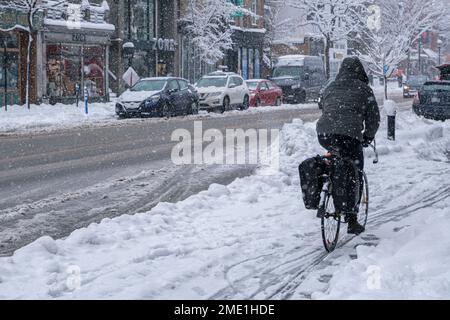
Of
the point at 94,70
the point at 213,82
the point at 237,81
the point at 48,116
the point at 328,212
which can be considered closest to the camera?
the point at 328,212

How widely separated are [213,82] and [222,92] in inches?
61.8

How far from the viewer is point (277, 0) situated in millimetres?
63688

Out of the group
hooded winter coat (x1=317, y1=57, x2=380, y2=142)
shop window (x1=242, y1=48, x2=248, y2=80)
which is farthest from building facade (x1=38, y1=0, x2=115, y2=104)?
hooded winter coat (x1=317, y1=57, x2=380, y2=142)

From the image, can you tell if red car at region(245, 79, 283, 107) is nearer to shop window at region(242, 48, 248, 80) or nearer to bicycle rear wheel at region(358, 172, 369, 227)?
shop window at region(242, 48, 248, 80)

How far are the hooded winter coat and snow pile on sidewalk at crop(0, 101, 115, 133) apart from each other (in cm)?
1526

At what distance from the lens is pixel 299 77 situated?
134ft

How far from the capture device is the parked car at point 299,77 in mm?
40406

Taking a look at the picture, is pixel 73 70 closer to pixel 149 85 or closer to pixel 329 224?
pixel 149 85

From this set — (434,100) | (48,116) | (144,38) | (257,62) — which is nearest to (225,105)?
(48,116)

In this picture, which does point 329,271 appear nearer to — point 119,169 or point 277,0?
point 119,169

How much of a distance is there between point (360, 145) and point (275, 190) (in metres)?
3.17

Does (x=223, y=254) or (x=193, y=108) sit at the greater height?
(x=193, y=108)

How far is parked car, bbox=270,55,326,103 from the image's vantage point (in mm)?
40406

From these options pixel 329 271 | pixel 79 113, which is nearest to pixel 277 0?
pixel 79 113
